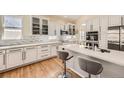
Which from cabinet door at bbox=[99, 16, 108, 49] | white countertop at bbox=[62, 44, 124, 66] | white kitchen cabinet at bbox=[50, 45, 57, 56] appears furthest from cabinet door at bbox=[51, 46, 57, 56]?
cabinet door at bbox=[99, 16, 108, 49]

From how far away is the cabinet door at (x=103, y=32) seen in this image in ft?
5.12

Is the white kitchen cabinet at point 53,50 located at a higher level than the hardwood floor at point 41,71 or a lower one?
higher

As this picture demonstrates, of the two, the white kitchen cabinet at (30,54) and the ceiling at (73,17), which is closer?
the ceiling at (73,17)

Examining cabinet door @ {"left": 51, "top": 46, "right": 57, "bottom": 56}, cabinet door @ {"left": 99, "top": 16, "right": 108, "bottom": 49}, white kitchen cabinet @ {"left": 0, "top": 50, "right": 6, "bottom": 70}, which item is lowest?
white kitchen cabinet @ {"left": 0, "top": 50, "right": 6, "bottom": 70}

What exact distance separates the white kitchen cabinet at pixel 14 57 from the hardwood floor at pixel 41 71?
0.09m

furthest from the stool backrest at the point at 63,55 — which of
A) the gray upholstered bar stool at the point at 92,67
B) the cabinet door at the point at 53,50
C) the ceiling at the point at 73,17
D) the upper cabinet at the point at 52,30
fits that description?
the ceiling at the point at 73,17

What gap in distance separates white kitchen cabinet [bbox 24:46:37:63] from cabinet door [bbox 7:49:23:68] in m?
0.07

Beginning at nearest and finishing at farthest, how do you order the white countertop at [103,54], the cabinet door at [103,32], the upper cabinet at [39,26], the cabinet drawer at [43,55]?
the white countertop at [103,54], the cabinet door at [103,32], the upper cabinet at [39,26], the cabinet drawer at [43,55]

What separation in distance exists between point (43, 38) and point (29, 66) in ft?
1.54

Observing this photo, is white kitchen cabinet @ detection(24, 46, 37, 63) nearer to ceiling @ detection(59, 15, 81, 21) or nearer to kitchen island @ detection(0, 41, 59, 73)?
kitchen island @ detection(0, 41, 59, 73)

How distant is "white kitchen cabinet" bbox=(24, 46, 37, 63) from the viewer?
1738mm

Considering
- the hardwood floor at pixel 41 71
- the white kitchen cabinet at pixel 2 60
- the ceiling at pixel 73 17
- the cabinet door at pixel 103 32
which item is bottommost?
the hardwood floor at pixel 41 71

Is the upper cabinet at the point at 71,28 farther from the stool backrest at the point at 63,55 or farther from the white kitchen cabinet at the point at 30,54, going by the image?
the white kitchen cabinet at the point at 30,54
